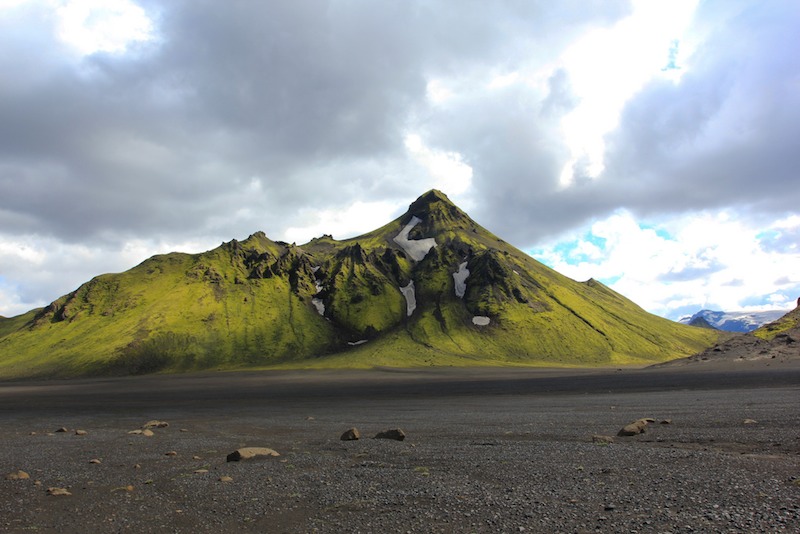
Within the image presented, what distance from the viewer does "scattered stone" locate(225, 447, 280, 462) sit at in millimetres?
20484

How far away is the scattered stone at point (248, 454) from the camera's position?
20.5 m

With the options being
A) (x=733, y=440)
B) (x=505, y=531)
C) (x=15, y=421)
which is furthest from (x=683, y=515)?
(x=15, y=421)

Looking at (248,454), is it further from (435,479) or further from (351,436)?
(435,479)

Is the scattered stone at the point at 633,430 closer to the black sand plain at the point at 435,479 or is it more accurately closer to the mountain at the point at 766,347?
the black sand plain at the point at 435,479

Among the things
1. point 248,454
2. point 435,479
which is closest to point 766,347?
point 435,479

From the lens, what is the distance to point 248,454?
20891mm

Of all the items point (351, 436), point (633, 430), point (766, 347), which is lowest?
point (351, 436)

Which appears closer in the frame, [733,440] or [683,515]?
[683,515]

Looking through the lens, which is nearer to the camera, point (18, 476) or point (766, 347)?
point (18, 476)

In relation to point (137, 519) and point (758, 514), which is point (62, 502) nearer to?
point (137, 519)

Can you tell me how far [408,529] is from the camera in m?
11.1

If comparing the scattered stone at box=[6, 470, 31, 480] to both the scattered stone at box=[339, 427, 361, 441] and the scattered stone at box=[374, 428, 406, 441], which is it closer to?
the scattered stone at box=[339, 427, 361, 441]

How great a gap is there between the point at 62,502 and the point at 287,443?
39.5 feet

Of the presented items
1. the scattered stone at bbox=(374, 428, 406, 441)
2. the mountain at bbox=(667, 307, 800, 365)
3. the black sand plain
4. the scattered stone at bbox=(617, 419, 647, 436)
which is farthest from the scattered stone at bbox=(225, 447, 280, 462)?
the mountain at bbox=(667, 307, 800, 365)
